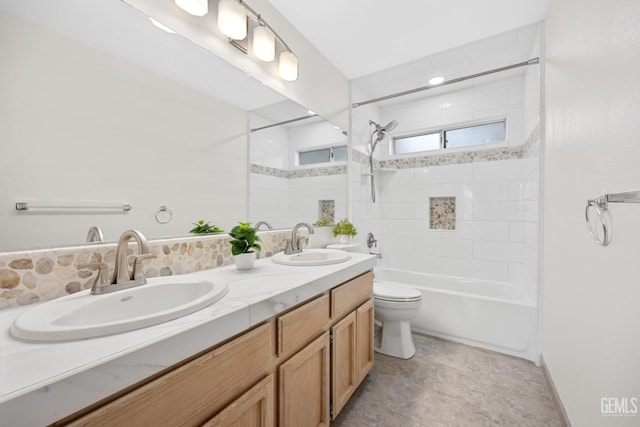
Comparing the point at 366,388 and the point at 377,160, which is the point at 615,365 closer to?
the point at 366,388

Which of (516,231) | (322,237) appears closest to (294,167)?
(322,237)

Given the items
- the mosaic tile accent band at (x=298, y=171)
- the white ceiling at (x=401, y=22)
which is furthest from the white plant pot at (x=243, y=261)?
the white ceiling at (x=401, y=22)

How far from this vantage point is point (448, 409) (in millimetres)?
1483

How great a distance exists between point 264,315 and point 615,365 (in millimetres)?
1186

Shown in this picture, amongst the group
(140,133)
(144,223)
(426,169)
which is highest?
(426,169)

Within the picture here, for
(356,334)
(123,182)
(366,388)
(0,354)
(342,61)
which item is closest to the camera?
(0,354)

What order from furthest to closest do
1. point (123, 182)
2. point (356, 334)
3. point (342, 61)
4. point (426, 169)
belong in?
point (426, 169)
point (342, 61)
point (356, 334)
point (123, 182)

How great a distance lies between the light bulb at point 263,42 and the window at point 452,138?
2.08 metres

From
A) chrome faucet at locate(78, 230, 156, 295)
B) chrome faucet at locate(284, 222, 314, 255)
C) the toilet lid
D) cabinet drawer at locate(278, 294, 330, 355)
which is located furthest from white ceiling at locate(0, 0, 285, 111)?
the toilet lid

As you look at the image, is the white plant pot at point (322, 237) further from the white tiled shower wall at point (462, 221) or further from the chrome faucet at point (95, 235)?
the chrome faucet at point (95, 235)

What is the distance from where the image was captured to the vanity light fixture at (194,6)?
119 cm

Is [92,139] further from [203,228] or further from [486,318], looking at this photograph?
[486,318]

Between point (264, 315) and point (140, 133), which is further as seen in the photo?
point (140, 133)

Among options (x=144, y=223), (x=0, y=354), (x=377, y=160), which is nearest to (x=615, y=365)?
(x=0, y=354)
